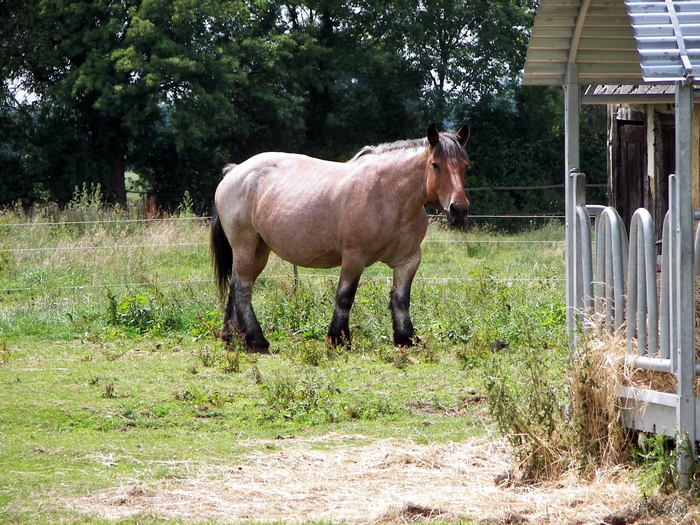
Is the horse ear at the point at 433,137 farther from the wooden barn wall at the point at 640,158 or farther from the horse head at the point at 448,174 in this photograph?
the wooden barn wall at the point at 640,158

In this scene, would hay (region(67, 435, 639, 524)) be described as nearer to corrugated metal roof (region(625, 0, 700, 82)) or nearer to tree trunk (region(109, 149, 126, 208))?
corrugated metal roof (region(625, 0, 700, 82))

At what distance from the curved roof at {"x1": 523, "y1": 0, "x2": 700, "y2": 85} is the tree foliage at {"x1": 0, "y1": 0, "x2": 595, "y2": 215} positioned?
1818cm

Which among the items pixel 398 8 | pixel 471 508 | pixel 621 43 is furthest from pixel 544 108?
pixel 471 508

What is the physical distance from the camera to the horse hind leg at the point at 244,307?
8.62 meters

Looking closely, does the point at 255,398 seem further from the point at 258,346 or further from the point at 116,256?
the point at 116,256

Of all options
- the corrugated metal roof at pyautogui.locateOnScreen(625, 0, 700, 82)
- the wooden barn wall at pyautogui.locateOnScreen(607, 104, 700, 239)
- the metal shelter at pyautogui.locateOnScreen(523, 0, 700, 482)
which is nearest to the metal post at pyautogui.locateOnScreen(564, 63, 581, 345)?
the metal shelter at pyautogui.locateOnScreen(523, 0, 700, 482)

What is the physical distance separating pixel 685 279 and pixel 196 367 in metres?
4.83

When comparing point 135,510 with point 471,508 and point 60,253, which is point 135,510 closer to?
point 471,508

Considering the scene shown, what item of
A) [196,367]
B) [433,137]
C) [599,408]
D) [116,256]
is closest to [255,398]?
[196,367]

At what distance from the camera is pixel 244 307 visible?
349 inches

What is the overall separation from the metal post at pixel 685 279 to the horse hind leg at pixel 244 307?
5177mm

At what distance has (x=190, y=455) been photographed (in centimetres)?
509

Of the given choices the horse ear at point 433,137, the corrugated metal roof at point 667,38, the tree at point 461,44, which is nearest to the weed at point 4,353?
the horse ear at point 433,137

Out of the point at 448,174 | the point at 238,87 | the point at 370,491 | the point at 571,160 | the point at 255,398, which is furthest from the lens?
the point at 238,87
